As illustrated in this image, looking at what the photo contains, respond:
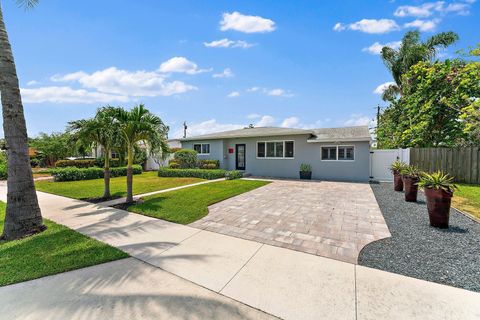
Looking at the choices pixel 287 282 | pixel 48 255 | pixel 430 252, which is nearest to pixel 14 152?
pixel 48 255

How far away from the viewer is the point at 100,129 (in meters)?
7.77

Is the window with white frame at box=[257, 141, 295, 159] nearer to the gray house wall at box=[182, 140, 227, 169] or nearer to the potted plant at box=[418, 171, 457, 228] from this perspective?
the gray house wall at box=[182, 140, 227, 169]

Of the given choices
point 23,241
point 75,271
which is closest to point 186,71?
point 23,241

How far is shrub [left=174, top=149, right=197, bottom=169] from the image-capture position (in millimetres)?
16516

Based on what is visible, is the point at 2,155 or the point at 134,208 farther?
the point at 2,155

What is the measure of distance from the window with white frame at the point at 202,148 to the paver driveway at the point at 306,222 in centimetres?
1008

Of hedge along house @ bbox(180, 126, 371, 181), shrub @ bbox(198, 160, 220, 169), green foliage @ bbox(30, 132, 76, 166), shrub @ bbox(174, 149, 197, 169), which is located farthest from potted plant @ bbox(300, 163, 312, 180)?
green foliage @ bbox(30, 132, 76, 166)

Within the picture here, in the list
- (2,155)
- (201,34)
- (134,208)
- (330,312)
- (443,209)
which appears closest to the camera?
(330,312)

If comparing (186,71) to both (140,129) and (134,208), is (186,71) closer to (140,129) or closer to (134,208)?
(140,129)

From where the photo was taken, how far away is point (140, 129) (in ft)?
24.1

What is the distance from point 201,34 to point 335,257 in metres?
10.5

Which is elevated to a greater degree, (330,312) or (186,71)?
(186,71)

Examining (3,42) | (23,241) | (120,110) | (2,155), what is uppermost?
(3,42)

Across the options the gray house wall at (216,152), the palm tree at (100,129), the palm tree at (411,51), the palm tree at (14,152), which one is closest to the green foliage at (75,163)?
the gray house wall at (216,152)
